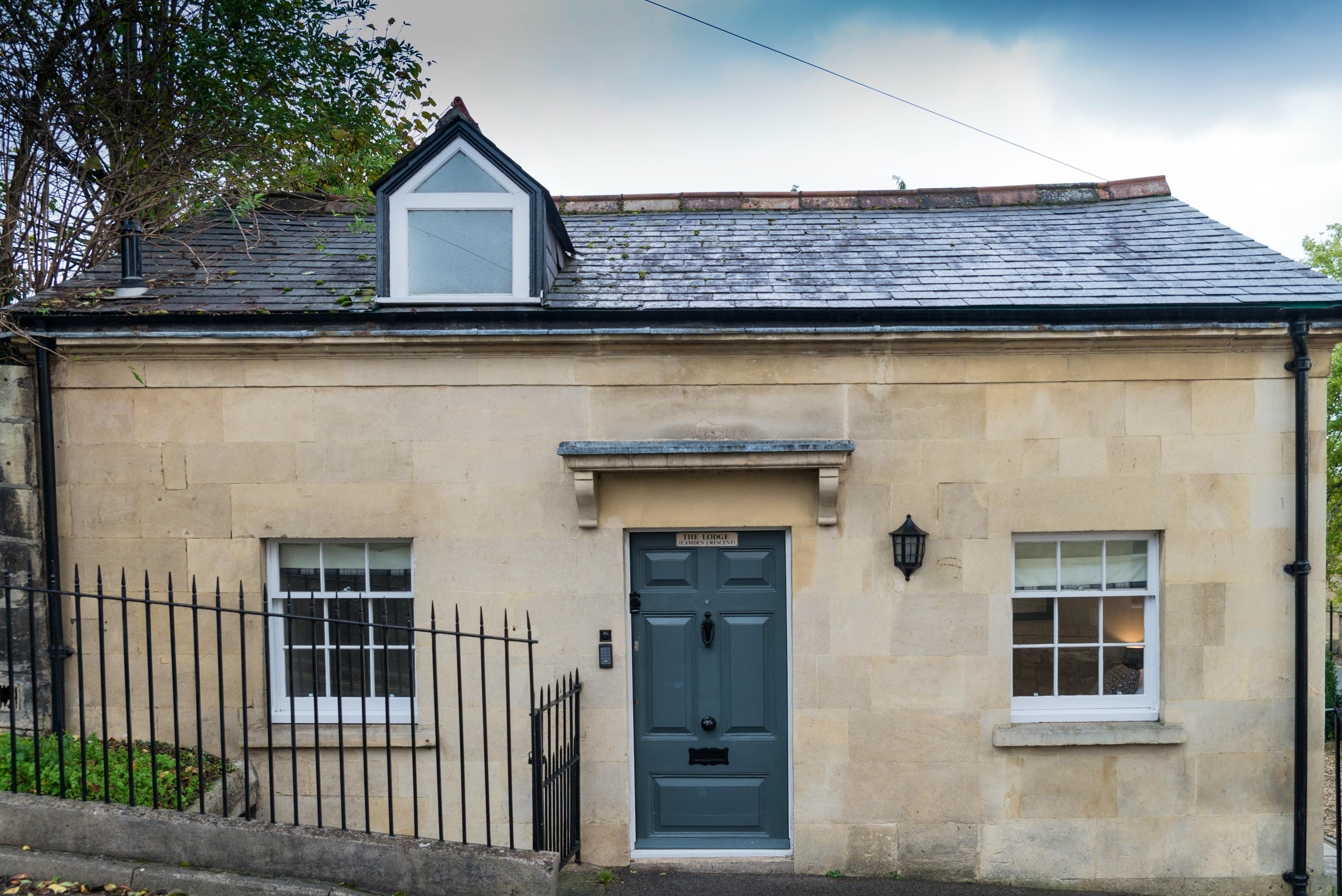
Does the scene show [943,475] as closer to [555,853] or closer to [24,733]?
[555,853]

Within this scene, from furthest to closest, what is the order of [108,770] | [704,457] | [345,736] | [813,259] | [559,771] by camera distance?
[813,259] < [345,736] < [704,457] < [559,771] < [108,770]

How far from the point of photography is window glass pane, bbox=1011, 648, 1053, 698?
18.8 ft

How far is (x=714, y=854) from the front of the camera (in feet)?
18.6

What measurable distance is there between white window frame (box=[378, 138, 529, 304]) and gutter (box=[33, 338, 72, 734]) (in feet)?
8.60

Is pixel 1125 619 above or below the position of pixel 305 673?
above

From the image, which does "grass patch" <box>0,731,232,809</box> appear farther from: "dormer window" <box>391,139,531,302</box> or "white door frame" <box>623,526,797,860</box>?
"dormer window" <box>391,139,531,302</box>

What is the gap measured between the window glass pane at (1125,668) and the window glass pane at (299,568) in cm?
638

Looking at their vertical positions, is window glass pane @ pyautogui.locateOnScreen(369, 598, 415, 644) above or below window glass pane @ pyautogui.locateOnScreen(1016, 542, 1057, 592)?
below

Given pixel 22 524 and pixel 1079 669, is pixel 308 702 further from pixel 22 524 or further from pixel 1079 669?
pixel 1079 669

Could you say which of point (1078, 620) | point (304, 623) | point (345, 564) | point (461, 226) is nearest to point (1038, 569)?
point (1078, 620)

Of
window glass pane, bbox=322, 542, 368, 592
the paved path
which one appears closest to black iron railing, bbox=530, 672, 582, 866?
the paved path

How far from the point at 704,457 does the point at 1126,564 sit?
3517 millimetres

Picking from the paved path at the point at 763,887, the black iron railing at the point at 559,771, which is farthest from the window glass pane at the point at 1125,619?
the black iron railing at the point at 559,771

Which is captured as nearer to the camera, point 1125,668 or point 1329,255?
point 1125,668
